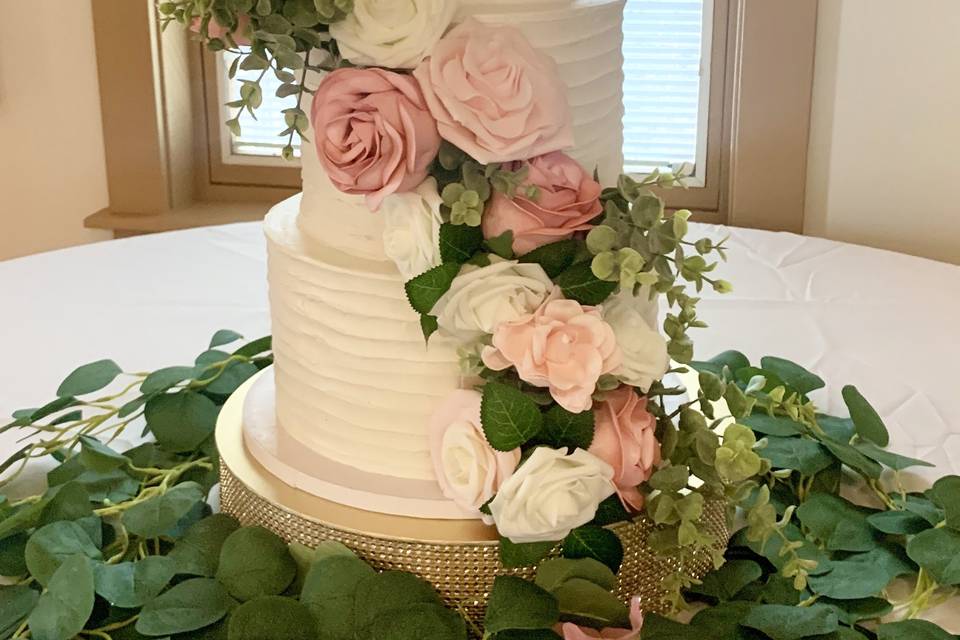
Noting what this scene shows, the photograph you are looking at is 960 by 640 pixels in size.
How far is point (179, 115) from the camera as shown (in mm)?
2158

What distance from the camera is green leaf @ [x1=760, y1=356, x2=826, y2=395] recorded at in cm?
112

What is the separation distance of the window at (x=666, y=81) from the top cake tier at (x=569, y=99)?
1130mm

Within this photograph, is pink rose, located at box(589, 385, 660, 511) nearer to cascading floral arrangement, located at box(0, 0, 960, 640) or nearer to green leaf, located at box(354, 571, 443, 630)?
cascading floral arrangement, located at box(0, 0, 960, 640)

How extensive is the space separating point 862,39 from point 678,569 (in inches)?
45.1

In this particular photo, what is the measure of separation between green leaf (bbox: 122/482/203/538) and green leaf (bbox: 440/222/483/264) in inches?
11.8

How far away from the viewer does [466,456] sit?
0.78 m

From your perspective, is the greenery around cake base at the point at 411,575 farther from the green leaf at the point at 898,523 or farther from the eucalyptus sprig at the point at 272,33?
the eucalyptus sprig at the point at 272,33

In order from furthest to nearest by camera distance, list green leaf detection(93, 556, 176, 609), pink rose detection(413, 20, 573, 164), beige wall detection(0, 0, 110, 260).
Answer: beige wall detection(0, 0, 110, 260) → green leaf detection(93, 556, 176, 609) → pink rose detection(413, 20, 573, 164)

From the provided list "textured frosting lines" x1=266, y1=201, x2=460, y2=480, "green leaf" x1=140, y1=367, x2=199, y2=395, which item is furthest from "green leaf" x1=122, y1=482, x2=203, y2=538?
"green leaf" x1=140, y1=367, x2=199, y2=395

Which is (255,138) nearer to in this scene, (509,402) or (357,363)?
(357,363)

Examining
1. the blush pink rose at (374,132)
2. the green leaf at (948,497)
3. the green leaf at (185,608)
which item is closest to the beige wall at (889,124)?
the green leaf at (948,497)

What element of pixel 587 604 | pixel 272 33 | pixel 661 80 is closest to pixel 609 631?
pixel 587 604

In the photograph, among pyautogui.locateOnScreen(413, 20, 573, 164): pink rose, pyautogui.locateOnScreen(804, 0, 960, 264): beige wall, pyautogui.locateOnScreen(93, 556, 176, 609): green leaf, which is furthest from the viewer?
pyautogui.locateOnScreen(804, 0, 960, 264): beige wall

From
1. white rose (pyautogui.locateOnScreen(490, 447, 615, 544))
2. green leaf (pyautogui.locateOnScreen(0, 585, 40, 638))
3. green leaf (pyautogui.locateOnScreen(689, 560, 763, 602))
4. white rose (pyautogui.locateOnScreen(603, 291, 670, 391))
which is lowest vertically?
green leaf (pyautogui.locateOnScreen(0, 585, 40, 638))
